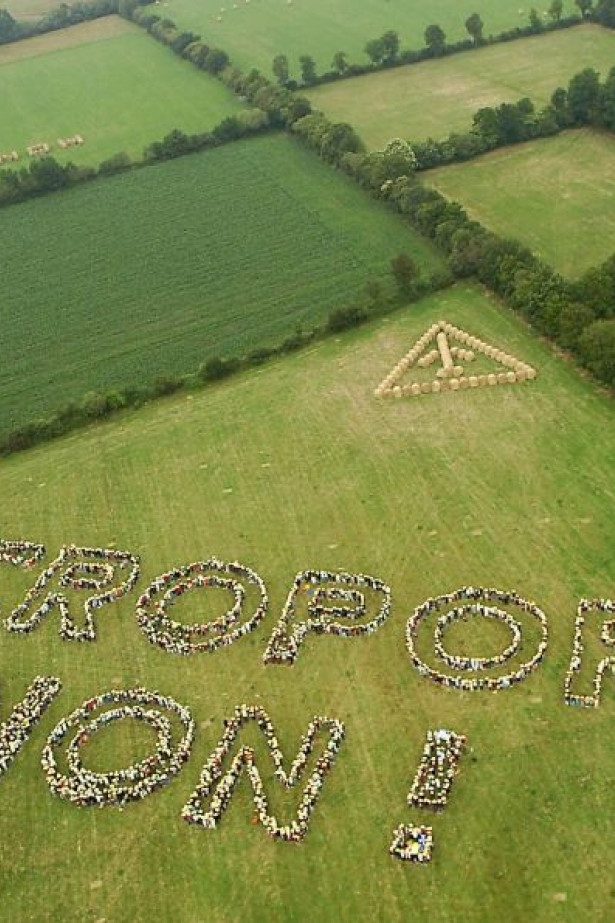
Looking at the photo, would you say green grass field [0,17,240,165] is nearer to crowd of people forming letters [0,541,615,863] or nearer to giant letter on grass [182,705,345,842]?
crowd of people forming letters [0,541,615,863]

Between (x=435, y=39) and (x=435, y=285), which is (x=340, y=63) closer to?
(x=435, y=39)

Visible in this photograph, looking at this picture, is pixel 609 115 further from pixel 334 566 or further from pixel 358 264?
pixel 334 566

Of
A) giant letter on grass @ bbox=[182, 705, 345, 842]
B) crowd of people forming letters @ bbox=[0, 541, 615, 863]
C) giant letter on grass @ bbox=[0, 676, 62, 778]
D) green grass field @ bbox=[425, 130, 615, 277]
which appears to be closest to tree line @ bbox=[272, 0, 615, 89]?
green grass field @ bbox=[425, 130, 615, 277]

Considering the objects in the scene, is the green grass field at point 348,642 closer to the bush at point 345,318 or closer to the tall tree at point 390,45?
the bush at point 345,318

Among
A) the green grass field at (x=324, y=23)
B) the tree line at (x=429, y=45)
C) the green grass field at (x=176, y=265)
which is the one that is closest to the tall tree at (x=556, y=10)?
the tree line at (x=429, y=45)

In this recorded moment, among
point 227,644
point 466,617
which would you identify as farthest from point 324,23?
point 227,644
